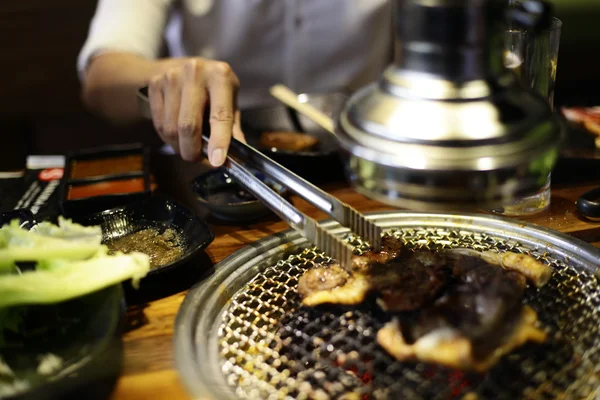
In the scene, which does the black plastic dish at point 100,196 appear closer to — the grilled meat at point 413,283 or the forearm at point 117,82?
the forearm at point 117,82

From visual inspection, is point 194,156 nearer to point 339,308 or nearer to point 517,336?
point 339,308

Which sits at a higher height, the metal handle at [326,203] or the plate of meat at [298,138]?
the metal handle at [326,203]

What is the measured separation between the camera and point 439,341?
164cm

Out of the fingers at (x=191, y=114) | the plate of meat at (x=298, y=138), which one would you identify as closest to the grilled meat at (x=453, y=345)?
the fingers at (x=191, y=114)

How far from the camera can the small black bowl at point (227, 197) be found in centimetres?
249

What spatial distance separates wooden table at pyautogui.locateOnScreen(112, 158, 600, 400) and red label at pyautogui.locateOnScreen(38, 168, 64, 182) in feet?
2.18

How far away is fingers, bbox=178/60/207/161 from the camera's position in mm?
2361

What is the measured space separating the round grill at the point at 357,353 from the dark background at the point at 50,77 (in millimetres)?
4832

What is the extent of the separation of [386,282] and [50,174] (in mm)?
2046

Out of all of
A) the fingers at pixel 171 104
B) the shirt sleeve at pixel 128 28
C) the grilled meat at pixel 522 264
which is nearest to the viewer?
the grilled meat at pixel 522 264

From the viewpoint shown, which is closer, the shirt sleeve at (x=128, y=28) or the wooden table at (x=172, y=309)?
the wooden table at (x=172, y=309)

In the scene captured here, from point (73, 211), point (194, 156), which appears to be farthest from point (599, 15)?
point (73, 211)

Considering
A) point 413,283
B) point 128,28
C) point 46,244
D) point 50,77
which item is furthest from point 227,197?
point 50,77

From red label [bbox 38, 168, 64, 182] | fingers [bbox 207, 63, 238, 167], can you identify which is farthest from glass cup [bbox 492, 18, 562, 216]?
red label [bbox 38, 168, 64, 182]
